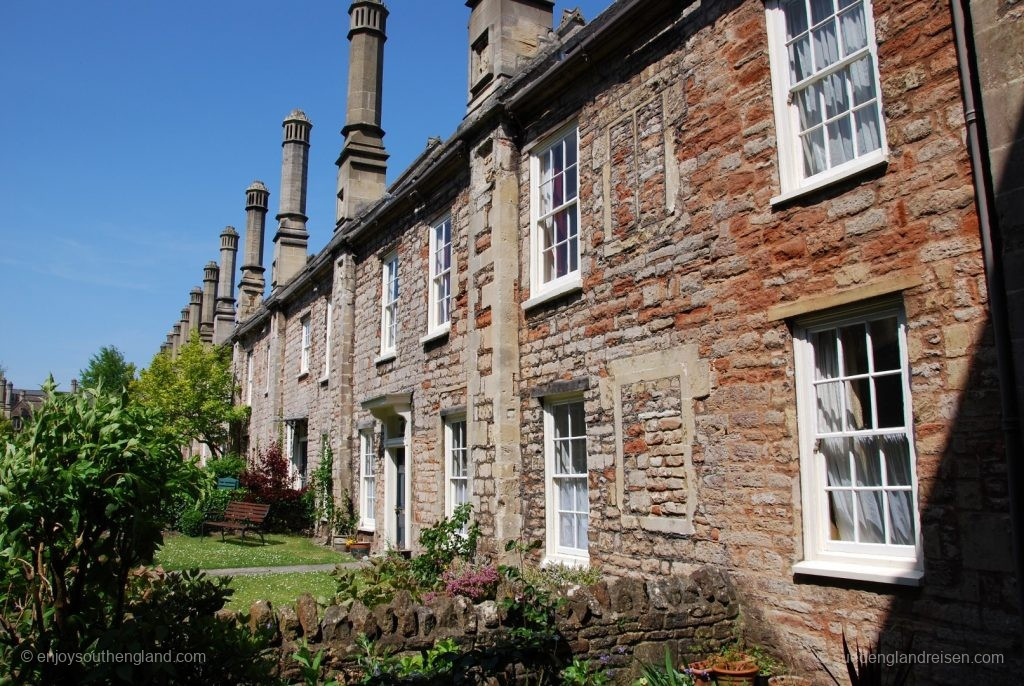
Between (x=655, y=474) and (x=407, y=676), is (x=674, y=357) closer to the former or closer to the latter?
(x=655, y=474)

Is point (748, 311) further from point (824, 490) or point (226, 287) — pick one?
point (226, 287)

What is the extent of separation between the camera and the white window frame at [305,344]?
2105 cm

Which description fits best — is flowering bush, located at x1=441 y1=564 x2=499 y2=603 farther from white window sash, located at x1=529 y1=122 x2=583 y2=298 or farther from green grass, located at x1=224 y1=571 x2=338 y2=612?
white window sash, located at x1=529 y1=122 x2=583 y2=298

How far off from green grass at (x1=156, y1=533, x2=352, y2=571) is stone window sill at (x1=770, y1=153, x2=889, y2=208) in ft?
33.6

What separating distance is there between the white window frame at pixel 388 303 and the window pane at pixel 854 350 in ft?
32.6

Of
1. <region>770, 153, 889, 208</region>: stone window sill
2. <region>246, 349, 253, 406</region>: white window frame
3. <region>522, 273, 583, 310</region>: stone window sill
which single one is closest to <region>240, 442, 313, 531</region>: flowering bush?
<region>246, 349, 253, 406</region>: white window frame

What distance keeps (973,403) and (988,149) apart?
68.5 inches

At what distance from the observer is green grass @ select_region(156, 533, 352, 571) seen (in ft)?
45.1

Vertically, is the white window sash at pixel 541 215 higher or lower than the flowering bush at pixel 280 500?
higher

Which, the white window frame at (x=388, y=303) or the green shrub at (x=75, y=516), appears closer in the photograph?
the green shrub at (x=75, y=516)

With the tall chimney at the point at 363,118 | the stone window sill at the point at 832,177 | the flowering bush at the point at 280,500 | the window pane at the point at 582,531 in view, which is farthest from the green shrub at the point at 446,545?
A: the tall chimney at the point at 363,118

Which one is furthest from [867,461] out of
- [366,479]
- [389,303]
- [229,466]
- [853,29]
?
[229,466]

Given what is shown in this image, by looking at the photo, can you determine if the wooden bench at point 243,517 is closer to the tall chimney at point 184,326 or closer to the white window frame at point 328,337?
the white window frame at point 328,337

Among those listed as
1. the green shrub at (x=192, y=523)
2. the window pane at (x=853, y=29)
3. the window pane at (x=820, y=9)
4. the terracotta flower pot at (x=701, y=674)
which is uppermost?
the window pane at (x=820, y=9)
